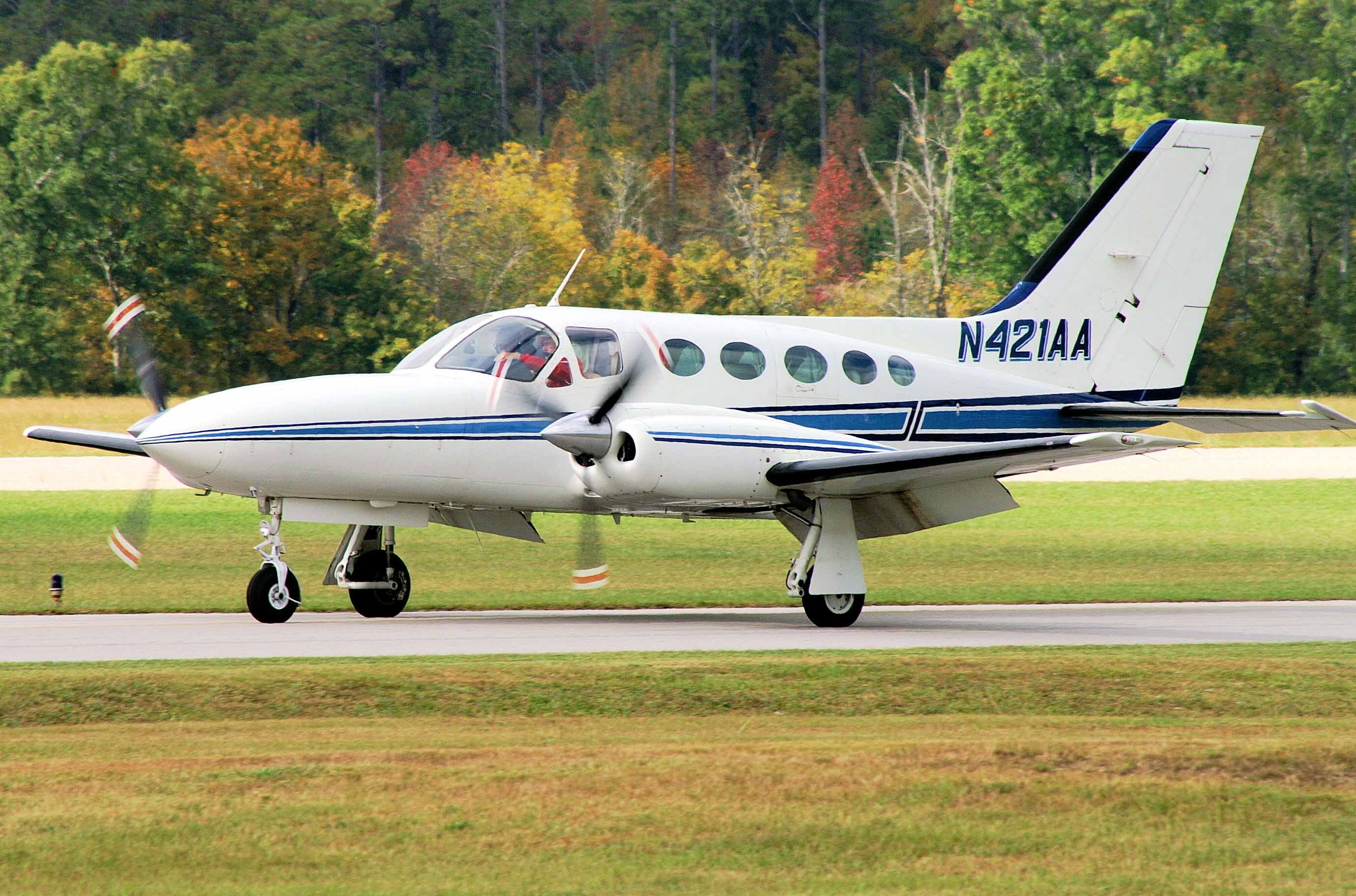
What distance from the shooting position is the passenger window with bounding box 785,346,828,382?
59.3 ft

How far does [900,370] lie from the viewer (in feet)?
61.6

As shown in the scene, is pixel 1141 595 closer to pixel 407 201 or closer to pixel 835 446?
pixel 835 446

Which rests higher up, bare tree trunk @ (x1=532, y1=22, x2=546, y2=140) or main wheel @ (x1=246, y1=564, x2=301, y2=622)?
bare tree trunk @ (x1=532, y1=22, x2=546, y2=140)

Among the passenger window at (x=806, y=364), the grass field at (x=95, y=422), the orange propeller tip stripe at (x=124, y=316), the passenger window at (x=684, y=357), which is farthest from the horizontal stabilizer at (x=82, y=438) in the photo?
the grass field at (x=95, y=422)

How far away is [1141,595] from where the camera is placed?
20875 millimetres

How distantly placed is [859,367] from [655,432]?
10.8 ft

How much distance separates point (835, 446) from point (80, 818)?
33.1 feet

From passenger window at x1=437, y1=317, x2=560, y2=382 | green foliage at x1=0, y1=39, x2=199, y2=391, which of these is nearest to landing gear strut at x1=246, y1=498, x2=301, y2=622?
passenger window at x1=437, y1=317, x2=560, y2=382

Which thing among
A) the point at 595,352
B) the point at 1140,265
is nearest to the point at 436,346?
the point at 595,352

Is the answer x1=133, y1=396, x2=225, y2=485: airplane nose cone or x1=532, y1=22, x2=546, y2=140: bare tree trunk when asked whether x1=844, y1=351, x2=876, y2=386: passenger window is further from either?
x1=532, y1=22, x2=546, y2=140: bare tree trunk

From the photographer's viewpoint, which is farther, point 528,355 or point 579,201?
point 579,201

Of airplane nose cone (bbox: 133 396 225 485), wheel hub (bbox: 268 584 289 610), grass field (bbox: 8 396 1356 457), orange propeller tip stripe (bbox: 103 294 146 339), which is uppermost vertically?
orange propeller tip stripe (bbox: 103 294 146 339)

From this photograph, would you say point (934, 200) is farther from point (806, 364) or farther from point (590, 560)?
point (590, 560)

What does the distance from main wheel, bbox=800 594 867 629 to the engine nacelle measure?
126cm
